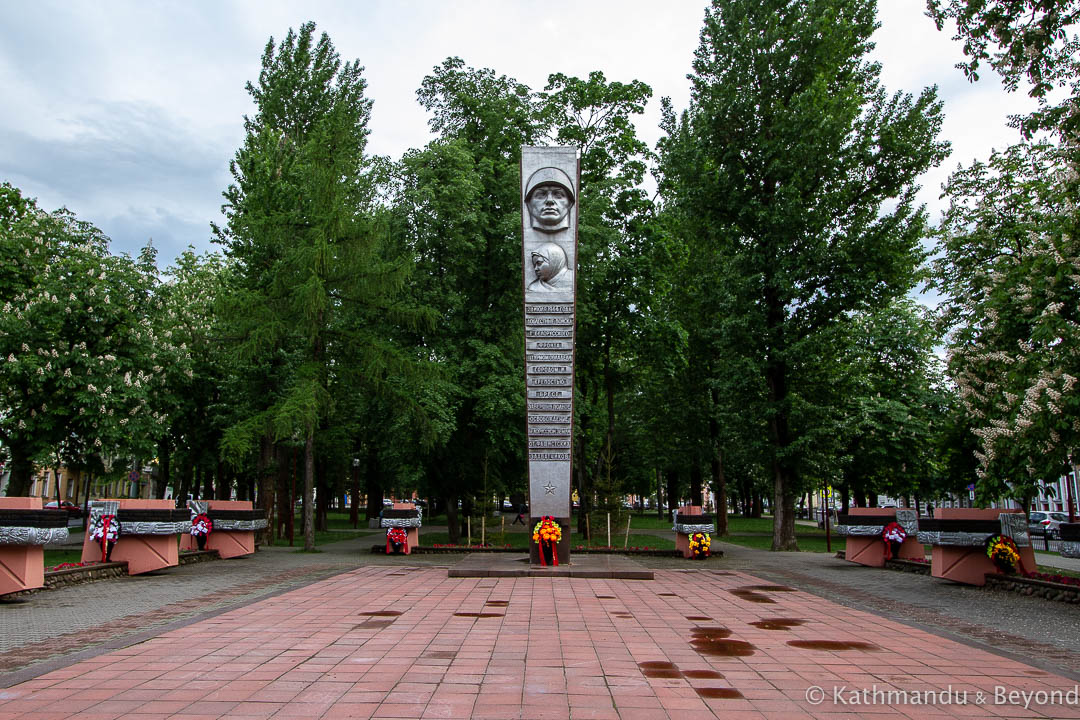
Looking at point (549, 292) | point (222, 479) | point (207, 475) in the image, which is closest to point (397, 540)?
point (549, 292)

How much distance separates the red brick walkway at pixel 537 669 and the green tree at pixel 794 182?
1294 cm

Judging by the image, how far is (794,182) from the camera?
2069 cm

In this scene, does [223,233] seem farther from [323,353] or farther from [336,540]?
[336,540]

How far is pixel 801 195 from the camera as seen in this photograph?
70.6 feet

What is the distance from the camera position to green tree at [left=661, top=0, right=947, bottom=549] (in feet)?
67.8

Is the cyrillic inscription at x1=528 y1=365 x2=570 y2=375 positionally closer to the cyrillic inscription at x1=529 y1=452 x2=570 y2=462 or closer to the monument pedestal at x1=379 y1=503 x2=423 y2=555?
the cyrillic inscription at x1=529 y1=452 x2=570 y2=462

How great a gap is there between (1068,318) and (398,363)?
14.8m

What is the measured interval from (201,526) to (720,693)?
16098mm

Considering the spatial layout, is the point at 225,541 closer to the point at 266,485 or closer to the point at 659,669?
the point at 266,485

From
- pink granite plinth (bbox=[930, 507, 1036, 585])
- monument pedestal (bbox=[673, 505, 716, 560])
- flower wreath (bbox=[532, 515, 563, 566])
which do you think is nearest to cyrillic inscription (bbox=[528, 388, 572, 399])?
flower wreath (bbox=[532, 515, 563, 566])

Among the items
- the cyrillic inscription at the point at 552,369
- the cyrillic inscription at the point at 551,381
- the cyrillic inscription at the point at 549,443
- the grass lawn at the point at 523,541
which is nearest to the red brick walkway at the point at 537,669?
the cyrillic inscription at the point at 549,443

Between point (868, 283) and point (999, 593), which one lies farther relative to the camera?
point (868, 283)

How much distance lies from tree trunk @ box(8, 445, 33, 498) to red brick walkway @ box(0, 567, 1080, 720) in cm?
1402

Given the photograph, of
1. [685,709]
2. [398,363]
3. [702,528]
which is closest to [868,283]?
[702,528]
